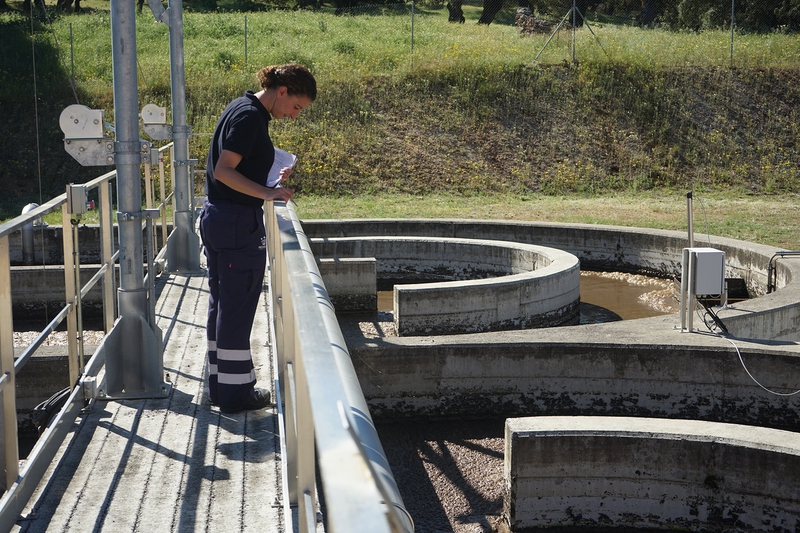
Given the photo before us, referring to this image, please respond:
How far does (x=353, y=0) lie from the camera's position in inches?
1815

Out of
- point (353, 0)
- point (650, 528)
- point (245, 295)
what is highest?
point (353, 0)

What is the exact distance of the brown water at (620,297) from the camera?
11922 mm

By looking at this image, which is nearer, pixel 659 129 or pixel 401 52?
pixel 659 129

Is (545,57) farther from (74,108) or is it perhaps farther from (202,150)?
(74,108)

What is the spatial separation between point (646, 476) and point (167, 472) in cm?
333

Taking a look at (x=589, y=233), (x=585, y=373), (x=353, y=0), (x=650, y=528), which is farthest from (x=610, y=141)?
(x=353, y=0)

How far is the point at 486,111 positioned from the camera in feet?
79.0

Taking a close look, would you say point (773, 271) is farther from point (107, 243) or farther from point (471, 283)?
point (107, 243)

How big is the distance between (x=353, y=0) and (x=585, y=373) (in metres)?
41.0

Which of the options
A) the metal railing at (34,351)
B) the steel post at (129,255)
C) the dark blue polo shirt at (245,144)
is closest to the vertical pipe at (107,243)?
the metal railing at (34,351)

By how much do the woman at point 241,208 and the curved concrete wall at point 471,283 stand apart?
5039 millimetres

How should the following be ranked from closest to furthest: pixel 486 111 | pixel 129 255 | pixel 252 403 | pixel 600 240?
pixel 252 403
pixel 129 255
pixel 600 240
pixel 486 111

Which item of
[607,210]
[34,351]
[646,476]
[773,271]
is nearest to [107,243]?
[34,351]

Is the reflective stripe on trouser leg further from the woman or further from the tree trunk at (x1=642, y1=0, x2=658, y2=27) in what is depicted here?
the tree trunk at (x1=642, y1=0, x2=658, y2=27)
